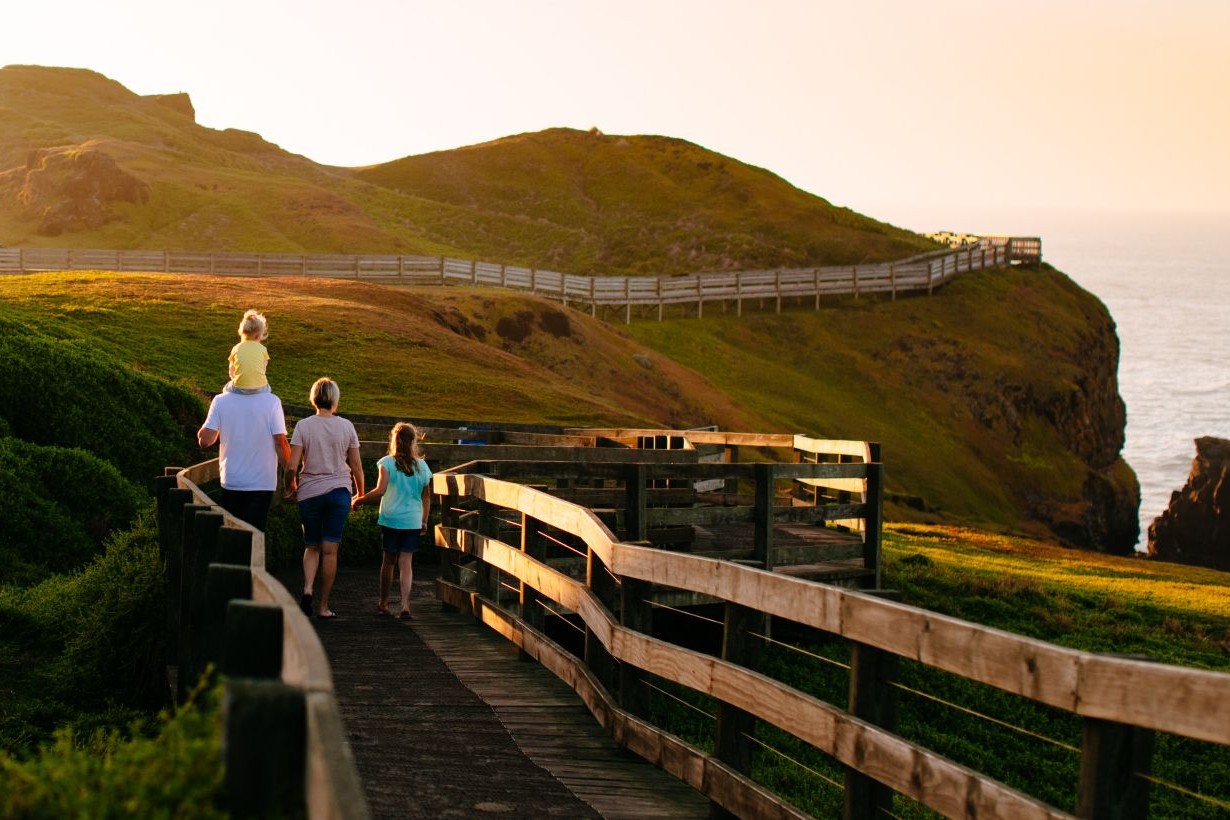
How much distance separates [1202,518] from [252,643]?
214 ft

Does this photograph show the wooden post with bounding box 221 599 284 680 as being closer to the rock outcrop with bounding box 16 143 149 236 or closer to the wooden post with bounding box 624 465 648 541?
the wooden post with bounding box 624 465 648 541

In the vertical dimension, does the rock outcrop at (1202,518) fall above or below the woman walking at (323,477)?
below

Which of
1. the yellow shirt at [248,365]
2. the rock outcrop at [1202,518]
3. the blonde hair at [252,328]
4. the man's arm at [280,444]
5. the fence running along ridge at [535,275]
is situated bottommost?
the rock outcrop at [1202,518]

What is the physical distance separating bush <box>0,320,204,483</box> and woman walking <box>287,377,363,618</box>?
7.20 metres

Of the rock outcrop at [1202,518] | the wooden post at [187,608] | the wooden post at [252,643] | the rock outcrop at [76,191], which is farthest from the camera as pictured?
the rock outcrop at [76,191]

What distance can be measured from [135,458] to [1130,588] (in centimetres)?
1498

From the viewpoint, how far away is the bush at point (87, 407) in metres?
19.4

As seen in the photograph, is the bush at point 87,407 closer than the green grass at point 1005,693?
No

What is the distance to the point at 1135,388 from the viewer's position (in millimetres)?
164500

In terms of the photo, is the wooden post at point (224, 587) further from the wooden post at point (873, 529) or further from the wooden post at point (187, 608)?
the wooden post at point (873, 529)

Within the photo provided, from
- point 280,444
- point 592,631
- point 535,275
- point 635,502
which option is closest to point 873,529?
point 635,502

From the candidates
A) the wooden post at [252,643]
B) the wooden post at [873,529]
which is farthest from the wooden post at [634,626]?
the wooden post at [873,529]

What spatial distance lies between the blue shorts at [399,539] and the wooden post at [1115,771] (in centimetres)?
933

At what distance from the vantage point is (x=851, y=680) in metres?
6.48
